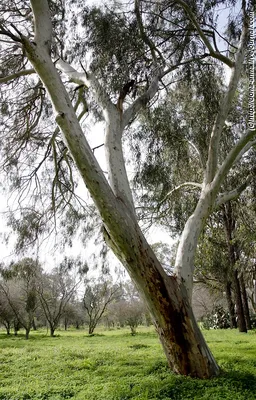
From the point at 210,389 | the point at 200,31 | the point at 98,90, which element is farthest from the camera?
the point at 200,31

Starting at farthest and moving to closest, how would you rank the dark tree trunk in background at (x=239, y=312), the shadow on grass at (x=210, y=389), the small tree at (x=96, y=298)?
the small tree at (x=96, y=298) → the dark tree trunk in background at (x=239, y=312) → the shadow on grass at (x=210, y=389)

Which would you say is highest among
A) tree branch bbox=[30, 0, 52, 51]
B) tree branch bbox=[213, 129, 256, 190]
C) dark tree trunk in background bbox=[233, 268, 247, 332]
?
tree branch bbox=[30, 0, 52, 51]

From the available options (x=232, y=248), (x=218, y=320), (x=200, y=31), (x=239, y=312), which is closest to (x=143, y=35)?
(x=200, y=31)

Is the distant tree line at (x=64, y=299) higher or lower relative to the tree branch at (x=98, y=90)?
lower

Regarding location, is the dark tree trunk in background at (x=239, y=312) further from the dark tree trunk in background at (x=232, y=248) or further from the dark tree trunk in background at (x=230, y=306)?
the dark tree trunk in background at (x=230, y=306)

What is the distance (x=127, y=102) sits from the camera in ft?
18.6

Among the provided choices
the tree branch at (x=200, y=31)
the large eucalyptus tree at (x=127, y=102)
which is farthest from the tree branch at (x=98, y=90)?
the tree branch at (x=200, y=31)

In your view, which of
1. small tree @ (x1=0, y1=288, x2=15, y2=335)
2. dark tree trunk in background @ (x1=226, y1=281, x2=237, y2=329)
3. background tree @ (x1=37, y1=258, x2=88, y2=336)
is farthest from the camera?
small tree @ (x1=0, y1=288, x2=15, y2=335)

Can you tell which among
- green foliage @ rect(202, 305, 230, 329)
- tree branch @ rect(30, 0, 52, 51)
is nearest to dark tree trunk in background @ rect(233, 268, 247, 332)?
green foliage @ rect(202, 305, 230, 329)

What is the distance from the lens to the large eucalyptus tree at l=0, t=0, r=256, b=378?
360cm

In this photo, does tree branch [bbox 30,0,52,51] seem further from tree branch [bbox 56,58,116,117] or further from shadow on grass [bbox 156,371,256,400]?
shadow on grass [bbox 156,371,256,400]

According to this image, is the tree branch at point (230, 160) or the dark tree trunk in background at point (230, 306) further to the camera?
the dark tree trunk in background at point (230, 306)

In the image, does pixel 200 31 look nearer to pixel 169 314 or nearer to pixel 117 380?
pixel 169 314

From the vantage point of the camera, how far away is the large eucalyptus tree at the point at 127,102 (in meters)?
3.60
